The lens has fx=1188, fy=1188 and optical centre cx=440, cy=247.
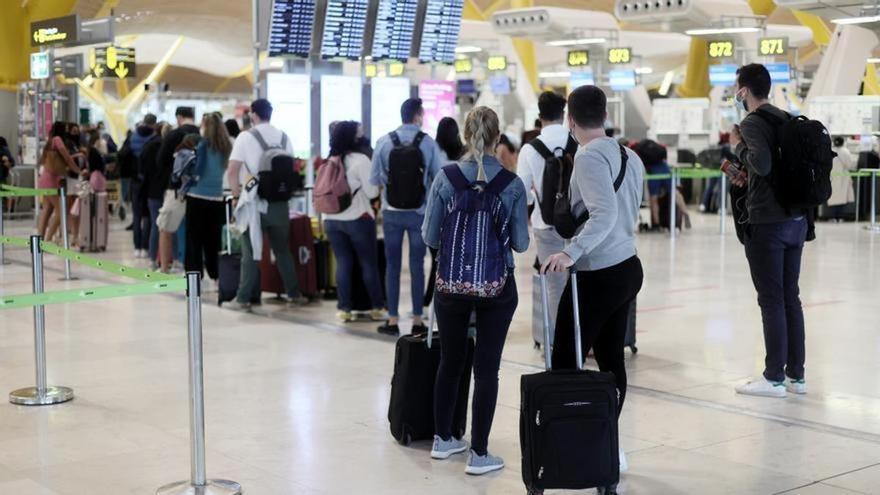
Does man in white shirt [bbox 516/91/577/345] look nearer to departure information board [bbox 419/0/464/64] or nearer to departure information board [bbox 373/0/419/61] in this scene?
departure information board [bbox 373/0/419/61]

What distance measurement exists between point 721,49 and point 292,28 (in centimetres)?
1465

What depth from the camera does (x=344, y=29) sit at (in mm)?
11164

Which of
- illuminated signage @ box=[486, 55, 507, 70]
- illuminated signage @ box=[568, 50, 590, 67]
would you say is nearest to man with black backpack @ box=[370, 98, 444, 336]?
illuminated signage @ box=[568, 50, 590, 67]

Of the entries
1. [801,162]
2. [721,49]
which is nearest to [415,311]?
[801,162]

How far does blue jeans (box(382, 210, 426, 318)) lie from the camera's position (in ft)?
25.3

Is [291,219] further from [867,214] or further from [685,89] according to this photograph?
[685,89]

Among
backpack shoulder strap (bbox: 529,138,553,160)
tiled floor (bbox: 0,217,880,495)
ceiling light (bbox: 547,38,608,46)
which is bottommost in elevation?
tiled floor (bbox: 0,217,880,495)

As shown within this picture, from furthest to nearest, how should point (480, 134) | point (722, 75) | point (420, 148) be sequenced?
point (722, 75) → point (420, 148) → point (480, 134)

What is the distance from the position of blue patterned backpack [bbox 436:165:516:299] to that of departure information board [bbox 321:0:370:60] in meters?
6.60

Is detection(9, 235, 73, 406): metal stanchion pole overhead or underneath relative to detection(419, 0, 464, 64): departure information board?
underneath

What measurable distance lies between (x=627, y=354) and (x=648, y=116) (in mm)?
20051

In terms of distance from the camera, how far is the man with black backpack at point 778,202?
5828mm

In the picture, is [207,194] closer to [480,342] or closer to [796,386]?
[796,386]

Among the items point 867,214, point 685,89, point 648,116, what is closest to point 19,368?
point 867,214
